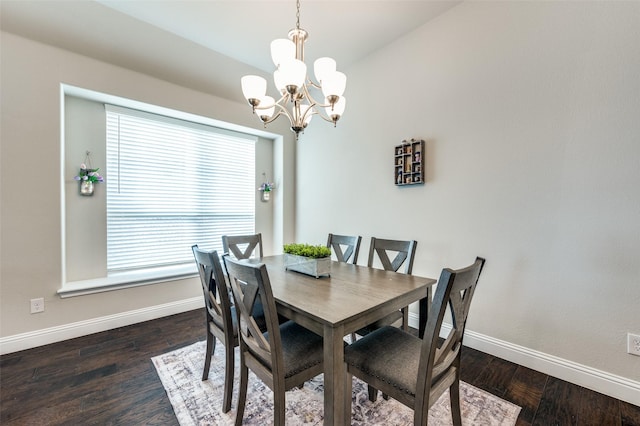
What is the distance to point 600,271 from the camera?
1.80 m

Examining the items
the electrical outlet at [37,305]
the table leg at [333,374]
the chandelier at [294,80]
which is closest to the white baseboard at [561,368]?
the table leg at [333,374]

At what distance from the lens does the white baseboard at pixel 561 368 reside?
5.58ft

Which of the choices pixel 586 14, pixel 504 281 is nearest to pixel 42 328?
pixel 504 281

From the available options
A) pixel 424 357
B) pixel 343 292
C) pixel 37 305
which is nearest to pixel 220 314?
pixel 343 292

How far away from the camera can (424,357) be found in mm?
1113

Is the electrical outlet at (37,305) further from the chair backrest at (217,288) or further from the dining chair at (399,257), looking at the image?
the dining chair at (399,257)

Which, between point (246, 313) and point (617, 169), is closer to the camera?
point (246, 313)

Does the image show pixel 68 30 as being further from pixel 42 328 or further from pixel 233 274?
pixel 233 274

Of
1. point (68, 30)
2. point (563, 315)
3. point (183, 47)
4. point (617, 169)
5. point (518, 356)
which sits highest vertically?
point (183, 47)

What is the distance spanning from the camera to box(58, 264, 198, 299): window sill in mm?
2551

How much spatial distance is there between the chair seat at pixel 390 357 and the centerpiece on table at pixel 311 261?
1.71 ft

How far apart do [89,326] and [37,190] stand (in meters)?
1.38

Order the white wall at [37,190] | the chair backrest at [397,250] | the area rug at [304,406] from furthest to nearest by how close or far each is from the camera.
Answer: the white wall at [37,190]
the chair backrest at [397,250]
the area rug at [304,406]

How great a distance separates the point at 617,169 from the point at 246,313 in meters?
2.50
